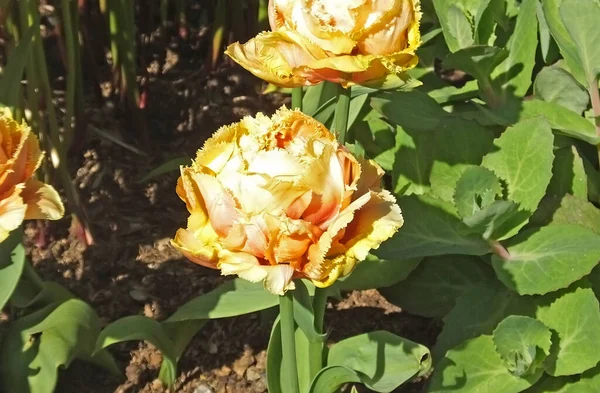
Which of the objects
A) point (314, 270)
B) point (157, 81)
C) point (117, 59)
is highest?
point (314, 270)

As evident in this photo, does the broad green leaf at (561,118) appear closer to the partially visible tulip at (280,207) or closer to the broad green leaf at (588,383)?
the broad green leaf at (588,383)

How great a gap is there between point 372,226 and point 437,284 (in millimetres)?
553

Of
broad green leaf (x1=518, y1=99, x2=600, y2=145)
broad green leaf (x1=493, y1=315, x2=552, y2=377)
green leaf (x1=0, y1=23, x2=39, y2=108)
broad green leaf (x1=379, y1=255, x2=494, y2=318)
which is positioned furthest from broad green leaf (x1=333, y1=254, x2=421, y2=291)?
green leaf (x1=0, y1=23, x2=39, y2=108)

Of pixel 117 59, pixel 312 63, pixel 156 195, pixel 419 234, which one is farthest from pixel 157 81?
pixel 312 63

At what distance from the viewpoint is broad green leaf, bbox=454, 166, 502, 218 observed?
106 centimetres

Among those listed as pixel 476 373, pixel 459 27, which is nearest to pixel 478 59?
pixel 459 27

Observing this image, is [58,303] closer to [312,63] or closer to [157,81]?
[312,63]

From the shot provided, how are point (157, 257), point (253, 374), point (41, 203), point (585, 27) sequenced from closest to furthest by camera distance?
point (41, 203), point (585, 27), point (253, 374), point (157, 257)

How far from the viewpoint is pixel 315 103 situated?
1.32 meters

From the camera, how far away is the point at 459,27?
4.01ft

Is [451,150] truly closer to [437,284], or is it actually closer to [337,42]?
[437,284]

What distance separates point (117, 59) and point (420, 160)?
0.63 metres

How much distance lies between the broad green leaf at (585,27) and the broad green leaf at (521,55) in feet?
0.26

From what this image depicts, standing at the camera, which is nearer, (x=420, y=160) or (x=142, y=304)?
(x=420, y=160)
